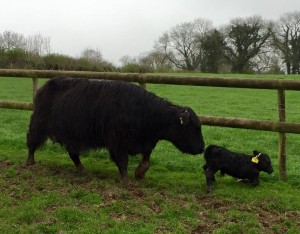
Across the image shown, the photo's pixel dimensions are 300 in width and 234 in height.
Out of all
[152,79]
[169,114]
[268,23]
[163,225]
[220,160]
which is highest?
[268,23]

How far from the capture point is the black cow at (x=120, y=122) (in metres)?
6.20

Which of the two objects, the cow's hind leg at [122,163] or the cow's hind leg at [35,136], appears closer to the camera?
the cow's hind leg at [122,163]

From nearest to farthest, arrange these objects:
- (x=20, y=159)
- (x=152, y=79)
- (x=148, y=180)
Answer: (x=148, y=180) → (x=152, y=79) → (x=20, y=159)

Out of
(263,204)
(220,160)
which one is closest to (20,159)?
(220,160)

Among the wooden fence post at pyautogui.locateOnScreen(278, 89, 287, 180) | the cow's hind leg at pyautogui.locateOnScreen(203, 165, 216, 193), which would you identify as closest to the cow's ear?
the cow's hind leg at pyautogui.locateOnScreen(203, 165, 216, 193)

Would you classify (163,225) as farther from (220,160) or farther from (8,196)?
(8,196)

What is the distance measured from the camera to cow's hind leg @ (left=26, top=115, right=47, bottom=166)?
7.11m

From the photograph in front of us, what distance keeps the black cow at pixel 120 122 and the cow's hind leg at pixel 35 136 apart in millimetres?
343

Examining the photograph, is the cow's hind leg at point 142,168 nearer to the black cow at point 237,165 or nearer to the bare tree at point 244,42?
the black cow at point 237,165

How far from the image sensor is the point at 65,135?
Result: 6.66 m

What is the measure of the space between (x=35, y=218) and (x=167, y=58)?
7113cm

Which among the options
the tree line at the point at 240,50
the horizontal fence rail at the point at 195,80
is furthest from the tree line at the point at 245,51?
the horizontal fence rail at the point at 195,80

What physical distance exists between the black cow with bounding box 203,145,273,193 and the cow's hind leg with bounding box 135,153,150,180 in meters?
0.93

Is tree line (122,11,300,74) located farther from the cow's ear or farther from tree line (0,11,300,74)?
the cow's ear
